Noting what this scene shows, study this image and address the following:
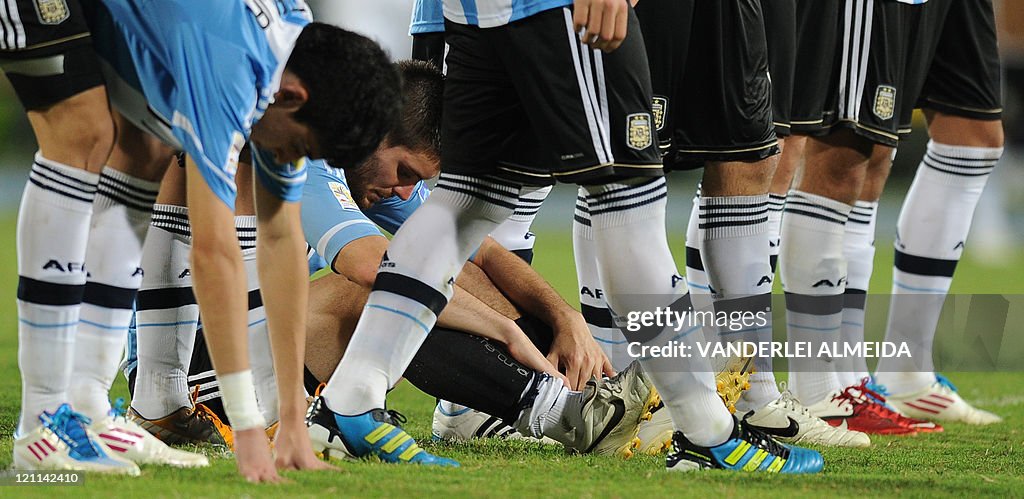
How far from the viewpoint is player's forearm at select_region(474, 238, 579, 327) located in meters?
3.69

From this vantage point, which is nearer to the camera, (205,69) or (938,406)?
(205,69)

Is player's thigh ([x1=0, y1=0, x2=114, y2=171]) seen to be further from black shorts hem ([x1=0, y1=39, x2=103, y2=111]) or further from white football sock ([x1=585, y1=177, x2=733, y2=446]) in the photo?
white football sock ([x1=585, y1=177, x2=733, y2=446])

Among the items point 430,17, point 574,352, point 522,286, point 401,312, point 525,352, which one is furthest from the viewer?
point 430,17

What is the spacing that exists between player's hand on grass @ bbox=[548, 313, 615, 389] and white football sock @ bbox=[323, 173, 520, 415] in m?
0.63

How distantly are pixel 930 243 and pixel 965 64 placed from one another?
0.67 metres

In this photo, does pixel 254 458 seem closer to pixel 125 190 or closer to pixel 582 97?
pixel 125 190

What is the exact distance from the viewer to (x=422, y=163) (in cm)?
360

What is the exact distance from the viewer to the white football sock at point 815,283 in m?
4.23

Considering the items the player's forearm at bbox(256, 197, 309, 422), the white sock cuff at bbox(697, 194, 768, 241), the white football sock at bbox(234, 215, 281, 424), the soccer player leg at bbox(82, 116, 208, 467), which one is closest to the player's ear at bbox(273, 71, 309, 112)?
the player's forearm at bbox(256, 197, 309, 422)

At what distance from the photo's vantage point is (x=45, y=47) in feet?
8.31

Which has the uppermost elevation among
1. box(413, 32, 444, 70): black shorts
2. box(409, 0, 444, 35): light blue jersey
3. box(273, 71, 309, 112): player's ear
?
box(273, 71, 309, 112): player's ear

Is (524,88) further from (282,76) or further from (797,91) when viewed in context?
(797,91)

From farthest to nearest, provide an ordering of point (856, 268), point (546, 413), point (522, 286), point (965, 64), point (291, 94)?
point (856, 268)
point (965, 64)
point (522, 286)
point (546, 413)
point (291, 94)

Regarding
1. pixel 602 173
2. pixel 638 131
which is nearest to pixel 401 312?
pixel 602 173
